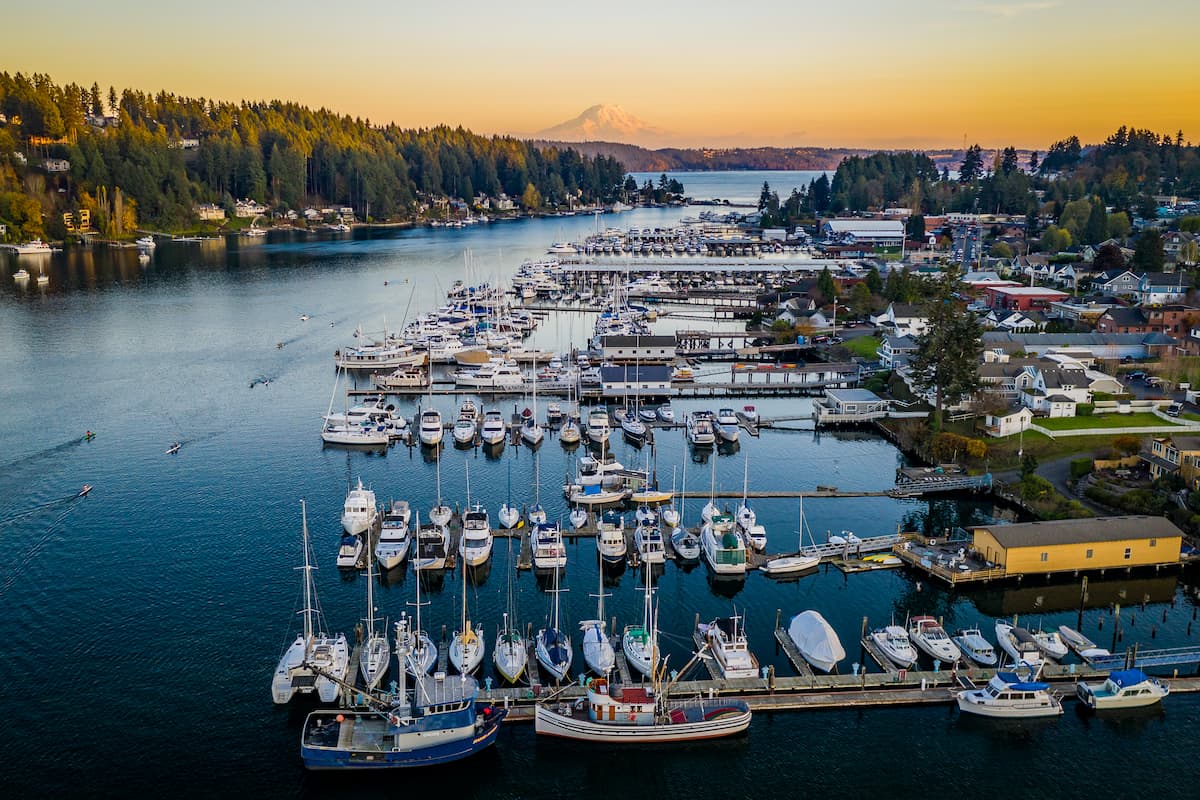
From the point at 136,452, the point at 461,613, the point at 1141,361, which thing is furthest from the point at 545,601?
the point at 1141,361

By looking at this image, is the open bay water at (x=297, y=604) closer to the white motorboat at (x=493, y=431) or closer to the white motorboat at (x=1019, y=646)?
the white motorboat at (x=493, y=431)

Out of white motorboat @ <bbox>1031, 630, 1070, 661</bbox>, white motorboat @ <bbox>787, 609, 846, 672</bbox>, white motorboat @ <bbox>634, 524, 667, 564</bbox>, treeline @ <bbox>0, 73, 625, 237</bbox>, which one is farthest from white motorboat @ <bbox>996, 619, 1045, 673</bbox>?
treeline @ <bbox>0, 73, 625, 237</bbox>

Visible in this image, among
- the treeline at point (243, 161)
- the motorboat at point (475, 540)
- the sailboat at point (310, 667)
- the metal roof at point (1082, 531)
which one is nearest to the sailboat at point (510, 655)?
the sailboat at point (310, 667)

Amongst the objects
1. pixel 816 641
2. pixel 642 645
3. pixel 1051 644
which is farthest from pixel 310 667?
pixel 1051 644

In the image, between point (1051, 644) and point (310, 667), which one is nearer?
point (310, 667)

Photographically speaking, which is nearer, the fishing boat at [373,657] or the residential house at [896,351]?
the fishing boat at [373,657]

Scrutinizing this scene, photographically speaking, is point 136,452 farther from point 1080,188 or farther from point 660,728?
point 1080,188

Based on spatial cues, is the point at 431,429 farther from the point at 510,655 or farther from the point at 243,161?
the point at 243,161
